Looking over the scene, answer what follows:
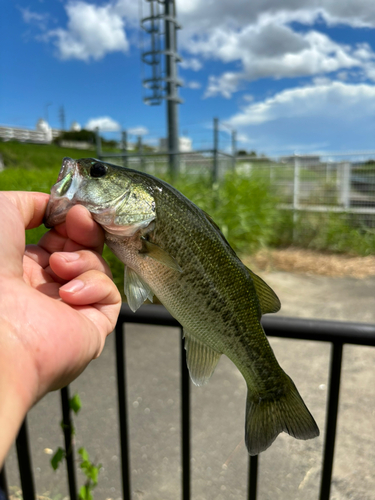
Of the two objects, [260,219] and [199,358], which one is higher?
[199,358]

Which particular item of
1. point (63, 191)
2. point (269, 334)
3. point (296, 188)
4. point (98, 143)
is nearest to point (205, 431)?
point (269, 334)

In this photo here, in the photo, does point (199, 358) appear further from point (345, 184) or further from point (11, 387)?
point (345, 184)

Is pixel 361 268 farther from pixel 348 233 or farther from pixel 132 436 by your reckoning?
pixel 132 436

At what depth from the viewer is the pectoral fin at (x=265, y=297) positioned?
946 millimetres

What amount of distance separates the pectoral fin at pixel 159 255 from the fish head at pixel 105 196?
0.16 ft

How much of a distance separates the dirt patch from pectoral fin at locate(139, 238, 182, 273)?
616 centimetres

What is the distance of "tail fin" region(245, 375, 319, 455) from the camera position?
896 millimetres

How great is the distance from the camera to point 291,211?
9.37m

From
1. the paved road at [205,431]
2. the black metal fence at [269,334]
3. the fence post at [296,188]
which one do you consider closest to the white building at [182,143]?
the fence post at [296,188]

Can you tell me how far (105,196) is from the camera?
90cm

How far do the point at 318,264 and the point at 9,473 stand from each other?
645 centimetres

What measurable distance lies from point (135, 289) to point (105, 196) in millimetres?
222

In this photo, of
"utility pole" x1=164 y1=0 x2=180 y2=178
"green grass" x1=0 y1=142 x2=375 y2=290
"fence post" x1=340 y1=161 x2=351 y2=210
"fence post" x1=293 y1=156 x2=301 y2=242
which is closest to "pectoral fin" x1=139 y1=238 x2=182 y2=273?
"green grass" x1=0 y1=142 x2=375 y2=290

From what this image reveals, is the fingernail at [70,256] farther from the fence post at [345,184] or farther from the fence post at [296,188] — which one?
the fence post at [345,184]
